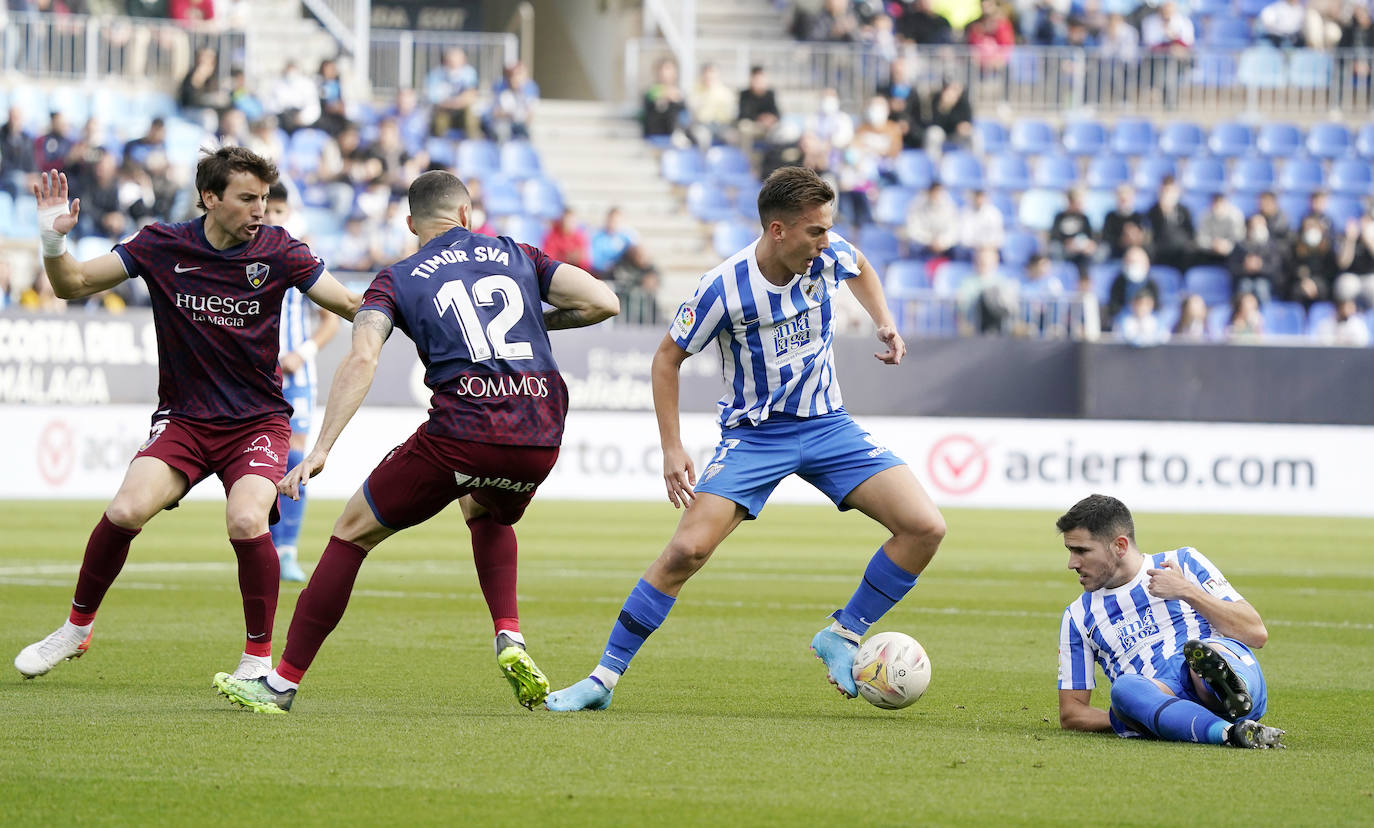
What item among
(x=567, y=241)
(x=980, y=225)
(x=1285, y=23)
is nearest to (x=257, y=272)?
(x=567, y=241)

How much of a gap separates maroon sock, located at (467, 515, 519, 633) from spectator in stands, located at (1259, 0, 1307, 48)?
25.0 metres

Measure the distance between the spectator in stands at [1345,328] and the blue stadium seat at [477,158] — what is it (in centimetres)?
1142

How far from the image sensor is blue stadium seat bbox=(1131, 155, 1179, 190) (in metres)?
26.8

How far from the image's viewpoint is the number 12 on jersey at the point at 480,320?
6457mm

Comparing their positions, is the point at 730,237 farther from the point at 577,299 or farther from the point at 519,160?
the point at 577,299

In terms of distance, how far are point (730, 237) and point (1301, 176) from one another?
8692 mm

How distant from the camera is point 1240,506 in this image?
838 inches

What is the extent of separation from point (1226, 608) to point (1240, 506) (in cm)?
1586

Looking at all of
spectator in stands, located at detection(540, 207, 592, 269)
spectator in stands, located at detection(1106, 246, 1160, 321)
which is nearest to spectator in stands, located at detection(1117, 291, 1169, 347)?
spectator in stands, located at detection(1106, 246, 1160, 321)

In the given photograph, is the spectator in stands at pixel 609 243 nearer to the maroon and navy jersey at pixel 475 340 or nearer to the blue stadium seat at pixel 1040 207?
the blue stadium seat at pixel 1040 207

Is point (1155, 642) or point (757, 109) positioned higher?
point (757, 109)

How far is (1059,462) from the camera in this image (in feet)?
70.8

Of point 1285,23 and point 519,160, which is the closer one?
point 519,160

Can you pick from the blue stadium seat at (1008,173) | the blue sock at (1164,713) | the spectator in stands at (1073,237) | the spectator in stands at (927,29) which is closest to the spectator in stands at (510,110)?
the spectator in stands at (927,29)
